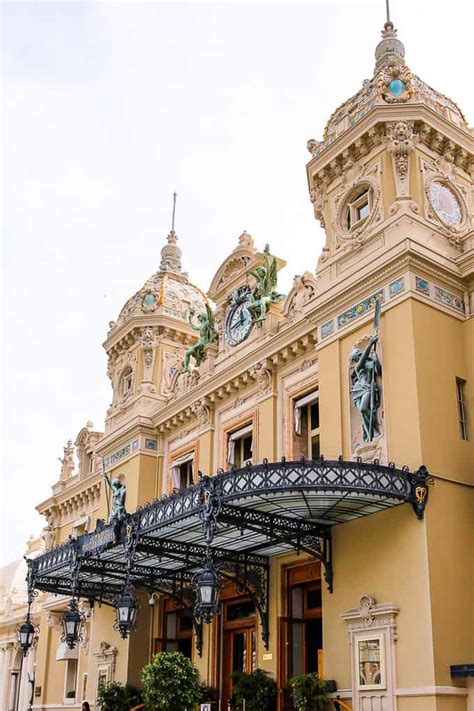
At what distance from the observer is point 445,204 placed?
20.6 m

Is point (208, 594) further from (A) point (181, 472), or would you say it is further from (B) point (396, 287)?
(A) point (181, 472)

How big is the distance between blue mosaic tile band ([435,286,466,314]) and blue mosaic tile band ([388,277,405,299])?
2.92ft

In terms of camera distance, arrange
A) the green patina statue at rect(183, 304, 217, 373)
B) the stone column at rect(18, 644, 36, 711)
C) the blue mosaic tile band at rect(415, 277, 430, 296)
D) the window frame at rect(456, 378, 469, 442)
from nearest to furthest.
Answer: the window frame at rect(456, 378, 469, 442), the blue mosaic tile band at rect(415, 277, 430, 296), the green patina statue at rect(183, 304, 217, 373), the stone column at rect(18, 644, 36, 711)

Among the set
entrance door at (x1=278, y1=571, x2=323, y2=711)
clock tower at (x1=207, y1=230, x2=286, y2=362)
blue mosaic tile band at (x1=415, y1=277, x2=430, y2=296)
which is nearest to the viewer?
blue mosaic tile band at (x1=415, y1=277, x2=430, y2=296)

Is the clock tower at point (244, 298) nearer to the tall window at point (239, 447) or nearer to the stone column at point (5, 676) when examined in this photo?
the tall window at point (239, 447)

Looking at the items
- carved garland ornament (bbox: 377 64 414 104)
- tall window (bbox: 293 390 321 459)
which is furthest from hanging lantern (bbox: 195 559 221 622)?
carved garland ornament (bbox: 377 64 414 104)

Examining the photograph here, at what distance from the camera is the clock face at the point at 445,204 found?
66.6 ft

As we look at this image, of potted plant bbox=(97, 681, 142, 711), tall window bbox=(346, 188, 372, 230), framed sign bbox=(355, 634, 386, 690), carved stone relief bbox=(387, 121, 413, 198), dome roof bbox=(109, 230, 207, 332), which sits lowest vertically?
potted plant bbox=(97, 681, 142, 711)

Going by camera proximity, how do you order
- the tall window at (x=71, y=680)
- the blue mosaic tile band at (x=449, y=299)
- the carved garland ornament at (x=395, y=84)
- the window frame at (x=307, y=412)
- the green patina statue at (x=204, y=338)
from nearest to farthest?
the blue mosaic tile band at (x=449, y=299) < the carved garland ornament at (x=395, y=84) < the window frame at (x=307, y=412) < the green patina statue at (x=204, y=338) < the tall window at (x=71, y=680)

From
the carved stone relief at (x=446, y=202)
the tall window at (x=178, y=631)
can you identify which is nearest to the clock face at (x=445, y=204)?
the carved stone relief at (x=446, y=202)

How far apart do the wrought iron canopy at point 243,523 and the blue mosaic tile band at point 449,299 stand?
4238mm

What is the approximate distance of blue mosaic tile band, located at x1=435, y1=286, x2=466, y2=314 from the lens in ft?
62.2

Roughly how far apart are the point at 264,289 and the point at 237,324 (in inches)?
66.5

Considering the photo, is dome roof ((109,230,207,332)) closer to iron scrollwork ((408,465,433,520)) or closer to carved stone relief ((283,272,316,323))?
carved stone relief ((283,272,316,323))
